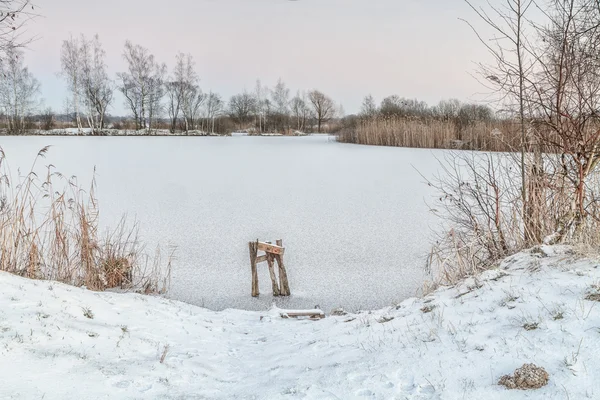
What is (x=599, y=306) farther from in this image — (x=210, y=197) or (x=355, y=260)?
(x=210, y=197)

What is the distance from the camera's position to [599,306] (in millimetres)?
1740

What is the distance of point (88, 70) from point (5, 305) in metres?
31.9

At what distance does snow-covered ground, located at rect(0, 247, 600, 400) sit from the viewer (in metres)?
1.53

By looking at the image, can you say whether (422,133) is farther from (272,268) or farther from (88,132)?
(88,132)

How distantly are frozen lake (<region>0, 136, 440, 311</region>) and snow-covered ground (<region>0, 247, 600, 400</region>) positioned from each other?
122cm

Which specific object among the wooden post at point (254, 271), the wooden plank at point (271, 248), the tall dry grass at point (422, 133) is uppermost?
the tall dry grass at point (422, 133)

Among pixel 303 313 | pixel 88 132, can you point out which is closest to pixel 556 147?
pixel 303 313

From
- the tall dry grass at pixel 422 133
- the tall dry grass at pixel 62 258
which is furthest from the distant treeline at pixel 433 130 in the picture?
the tall dry grass at pixel 62 258

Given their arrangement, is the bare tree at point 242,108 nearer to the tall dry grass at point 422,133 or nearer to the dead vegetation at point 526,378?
the tall dry grass at point 422,133

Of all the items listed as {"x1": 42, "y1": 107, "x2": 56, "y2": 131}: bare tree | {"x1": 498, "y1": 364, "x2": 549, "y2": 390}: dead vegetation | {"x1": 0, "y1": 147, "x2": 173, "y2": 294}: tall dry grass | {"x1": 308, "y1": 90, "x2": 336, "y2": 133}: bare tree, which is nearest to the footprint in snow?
{"x1": 498, "y1": 364, "x2": 549, "y2": 390}: dead vegetation

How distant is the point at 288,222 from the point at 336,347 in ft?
13.3

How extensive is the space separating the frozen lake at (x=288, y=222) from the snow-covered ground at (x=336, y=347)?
4.01 ft

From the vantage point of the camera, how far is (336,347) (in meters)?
2.17

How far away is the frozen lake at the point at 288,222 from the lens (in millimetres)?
3957
